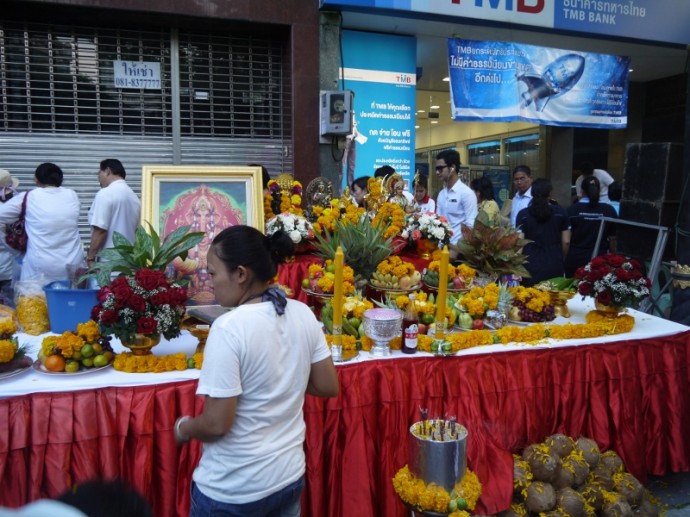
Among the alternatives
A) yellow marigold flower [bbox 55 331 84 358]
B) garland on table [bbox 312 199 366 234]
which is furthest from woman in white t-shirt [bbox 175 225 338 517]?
garland on table [bbox 312 199 366 234]

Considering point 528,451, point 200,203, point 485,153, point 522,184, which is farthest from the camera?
point 485,153

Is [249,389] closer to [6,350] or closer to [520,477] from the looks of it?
[6,350]

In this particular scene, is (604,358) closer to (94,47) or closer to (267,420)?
(267,420)

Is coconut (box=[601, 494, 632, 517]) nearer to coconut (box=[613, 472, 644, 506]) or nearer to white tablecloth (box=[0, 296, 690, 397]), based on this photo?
coconut (box=[613, 472, 644, 506])

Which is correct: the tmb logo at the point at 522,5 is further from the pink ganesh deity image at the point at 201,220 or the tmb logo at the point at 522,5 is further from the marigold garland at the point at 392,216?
the pink ganesh deity image at the point at 201,220

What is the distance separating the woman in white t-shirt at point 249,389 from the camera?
1.60 metres

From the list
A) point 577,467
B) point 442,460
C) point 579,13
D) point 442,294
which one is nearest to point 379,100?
point 579,13

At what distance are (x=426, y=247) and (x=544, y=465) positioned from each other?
7.43 feet

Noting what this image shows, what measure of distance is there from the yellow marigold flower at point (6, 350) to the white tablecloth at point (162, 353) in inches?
4.0

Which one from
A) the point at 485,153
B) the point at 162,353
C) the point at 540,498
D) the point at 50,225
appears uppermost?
the point at 485,153

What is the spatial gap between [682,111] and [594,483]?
10248 millimetres

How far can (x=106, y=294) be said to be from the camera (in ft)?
8.17

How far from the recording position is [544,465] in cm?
279

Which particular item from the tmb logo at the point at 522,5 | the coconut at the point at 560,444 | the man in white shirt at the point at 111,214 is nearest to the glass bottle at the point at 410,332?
the coconut at the point at 560,444
